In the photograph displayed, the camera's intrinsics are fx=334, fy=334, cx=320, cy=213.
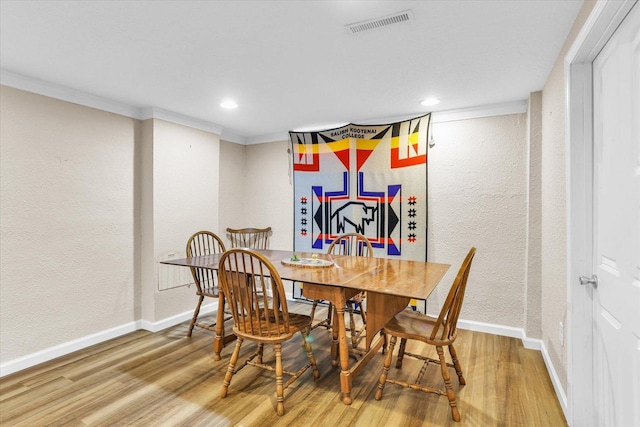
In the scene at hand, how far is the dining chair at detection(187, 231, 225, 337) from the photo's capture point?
10.3 ft

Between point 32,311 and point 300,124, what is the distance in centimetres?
303

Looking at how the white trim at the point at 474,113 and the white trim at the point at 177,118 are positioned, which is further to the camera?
the white trim at the point at 177,118

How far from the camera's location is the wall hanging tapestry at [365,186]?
3.49m

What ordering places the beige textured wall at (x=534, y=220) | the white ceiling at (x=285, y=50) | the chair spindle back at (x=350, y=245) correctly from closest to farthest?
the white ceiling at (x=285, y=50), the beige textured wall at (x=534, y=220), the chair spindle back at (x=350, y=245)

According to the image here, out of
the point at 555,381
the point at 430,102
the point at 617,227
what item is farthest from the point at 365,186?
the point at 617,227

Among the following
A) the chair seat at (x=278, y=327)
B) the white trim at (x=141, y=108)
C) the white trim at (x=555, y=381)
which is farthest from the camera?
the white trim at (x=141, y=108)

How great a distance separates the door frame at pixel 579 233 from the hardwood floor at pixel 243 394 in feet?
0.89

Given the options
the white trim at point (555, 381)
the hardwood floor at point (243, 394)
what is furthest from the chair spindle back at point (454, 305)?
the white trim at point (555, 381)

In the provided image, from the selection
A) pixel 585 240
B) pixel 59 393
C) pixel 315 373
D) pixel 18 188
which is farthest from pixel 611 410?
pixel 18 188

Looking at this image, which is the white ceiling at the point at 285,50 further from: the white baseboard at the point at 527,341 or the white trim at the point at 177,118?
the white baseboard at the point at 527,341

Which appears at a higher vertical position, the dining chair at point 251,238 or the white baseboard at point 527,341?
the dining chair at point 251,238

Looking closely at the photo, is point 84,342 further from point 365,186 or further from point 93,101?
point 365,186

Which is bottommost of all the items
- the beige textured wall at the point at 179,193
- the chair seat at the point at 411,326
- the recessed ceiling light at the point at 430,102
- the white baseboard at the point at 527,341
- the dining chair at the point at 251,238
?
the white baseboard at the point at 527,341

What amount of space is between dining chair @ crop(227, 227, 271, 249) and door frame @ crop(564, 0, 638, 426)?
3.36 meters
